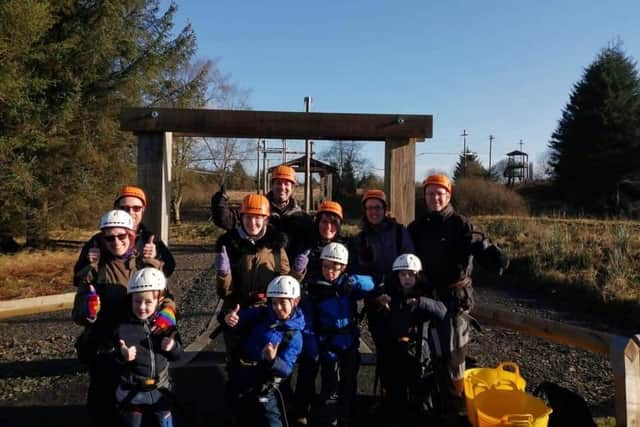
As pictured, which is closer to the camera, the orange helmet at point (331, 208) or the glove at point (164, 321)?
the glove at point (164, 321)

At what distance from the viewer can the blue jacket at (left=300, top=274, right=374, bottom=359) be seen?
12.5ft

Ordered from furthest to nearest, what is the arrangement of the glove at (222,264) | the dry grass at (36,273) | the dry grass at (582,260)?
the dry grass at (36,273)
the dry grass at (582,260)
the glove at (222,264)

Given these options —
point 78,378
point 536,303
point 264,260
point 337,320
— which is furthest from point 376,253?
point 536,303

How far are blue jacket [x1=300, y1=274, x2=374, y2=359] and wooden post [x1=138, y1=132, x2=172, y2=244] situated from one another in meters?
1.95

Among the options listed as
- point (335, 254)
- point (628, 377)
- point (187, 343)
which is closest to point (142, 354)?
point (335, 254)

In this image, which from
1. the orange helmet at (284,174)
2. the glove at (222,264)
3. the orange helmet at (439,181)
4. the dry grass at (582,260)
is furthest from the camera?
the dry grass at (582,260)

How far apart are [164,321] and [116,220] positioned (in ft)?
2.78

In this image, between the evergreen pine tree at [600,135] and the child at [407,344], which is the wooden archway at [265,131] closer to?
the child at [407,344]

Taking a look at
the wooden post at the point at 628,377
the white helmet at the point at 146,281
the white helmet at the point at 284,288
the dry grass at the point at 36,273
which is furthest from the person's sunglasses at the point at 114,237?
the dry grass at the point at 36,273

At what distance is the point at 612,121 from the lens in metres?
28.9

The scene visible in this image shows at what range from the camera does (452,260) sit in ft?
13.6

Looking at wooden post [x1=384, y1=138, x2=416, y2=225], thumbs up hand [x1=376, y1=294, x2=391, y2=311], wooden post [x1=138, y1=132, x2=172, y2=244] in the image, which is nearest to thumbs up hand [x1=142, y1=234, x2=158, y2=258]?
wooden post [x1=138, y1=132, x2=172, y2=244]

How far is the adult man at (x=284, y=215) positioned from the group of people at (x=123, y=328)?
83 centimetres

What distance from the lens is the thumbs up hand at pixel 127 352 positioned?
125 inches
